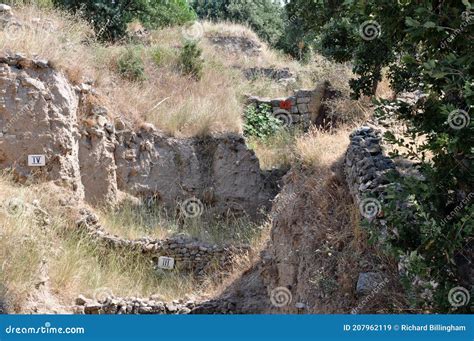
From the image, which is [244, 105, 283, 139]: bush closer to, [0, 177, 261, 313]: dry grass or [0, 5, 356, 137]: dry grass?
[0, 5, 356, 137]: dry grass

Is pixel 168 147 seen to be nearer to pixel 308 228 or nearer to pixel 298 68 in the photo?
pixel 308 228

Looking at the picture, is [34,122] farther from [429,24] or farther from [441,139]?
A: [441,139]

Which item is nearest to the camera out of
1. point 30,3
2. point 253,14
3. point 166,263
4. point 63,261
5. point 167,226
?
point 63,261

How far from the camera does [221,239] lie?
1180 cm

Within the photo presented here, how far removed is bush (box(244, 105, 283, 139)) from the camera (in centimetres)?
1627

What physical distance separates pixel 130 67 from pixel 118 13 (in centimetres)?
502

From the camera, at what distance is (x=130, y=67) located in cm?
1496

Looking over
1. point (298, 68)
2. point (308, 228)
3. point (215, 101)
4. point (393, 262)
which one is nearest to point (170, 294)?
point (308, 228)

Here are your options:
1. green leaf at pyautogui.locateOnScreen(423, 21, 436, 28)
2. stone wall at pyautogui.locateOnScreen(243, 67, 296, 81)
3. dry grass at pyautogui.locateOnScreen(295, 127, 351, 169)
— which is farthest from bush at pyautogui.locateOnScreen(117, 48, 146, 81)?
green leaf at pyautogui.locateOnScreen(423, 21, 436, 28)

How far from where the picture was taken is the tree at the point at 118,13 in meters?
18.5

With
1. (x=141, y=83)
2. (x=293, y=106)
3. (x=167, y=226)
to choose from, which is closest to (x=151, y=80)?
(x=141, y=83)

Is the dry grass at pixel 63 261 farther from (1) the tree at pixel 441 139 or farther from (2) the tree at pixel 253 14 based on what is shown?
(2) the tree at pixel 253 14

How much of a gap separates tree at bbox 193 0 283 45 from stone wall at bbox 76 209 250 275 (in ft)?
71.7

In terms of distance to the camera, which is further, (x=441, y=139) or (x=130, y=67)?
(x=130, y=67)
